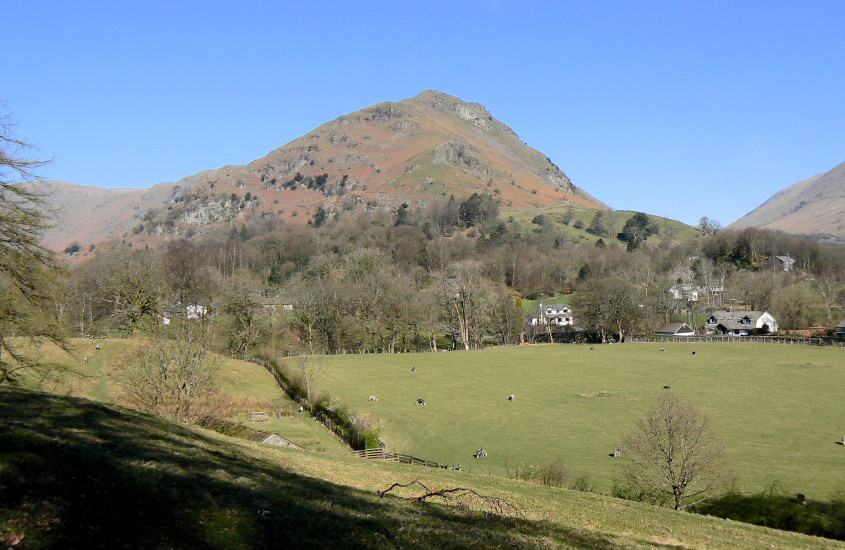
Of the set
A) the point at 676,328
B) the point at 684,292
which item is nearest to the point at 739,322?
the point at 676,328

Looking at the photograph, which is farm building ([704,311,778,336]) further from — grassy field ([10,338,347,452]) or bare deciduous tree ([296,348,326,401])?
grassy field ([10,338,347,452])

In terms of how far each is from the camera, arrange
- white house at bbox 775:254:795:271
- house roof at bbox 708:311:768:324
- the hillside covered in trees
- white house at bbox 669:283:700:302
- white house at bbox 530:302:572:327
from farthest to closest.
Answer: white house at bbox 775:254:795:271 < white house at bbox 669:283:700:302 < white house at bbox 530:302:572:327 < house roof at bbox 708:311:768:324 < the hillside covered in trees

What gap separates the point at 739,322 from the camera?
118 m

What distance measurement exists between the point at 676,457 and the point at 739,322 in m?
104

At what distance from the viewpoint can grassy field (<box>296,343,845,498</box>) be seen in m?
38.5

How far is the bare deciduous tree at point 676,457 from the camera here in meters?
29.1

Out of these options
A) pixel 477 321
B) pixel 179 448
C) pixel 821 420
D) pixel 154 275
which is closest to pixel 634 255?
pixel 477 321

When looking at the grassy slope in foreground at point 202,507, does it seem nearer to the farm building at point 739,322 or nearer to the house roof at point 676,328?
the house roof at point 676,328

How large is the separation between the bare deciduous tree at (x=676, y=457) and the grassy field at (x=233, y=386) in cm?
2225

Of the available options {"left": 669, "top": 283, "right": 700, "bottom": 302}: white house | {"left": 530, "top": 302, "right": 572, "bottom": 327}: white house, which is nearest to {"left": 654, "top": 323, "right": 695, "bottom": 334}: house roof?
{"left": 669, "top": 283, "right": 700, "bottom": 302}: white house

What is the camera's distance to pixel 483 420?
2023 inches

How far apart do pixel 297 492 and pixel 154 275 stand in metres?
64.0

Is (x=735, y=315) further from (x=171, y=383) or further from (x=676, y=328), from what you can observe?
(x=171, y=383)

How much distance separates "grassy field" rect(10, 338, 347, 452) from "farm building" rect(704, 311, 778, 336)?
326 ft
